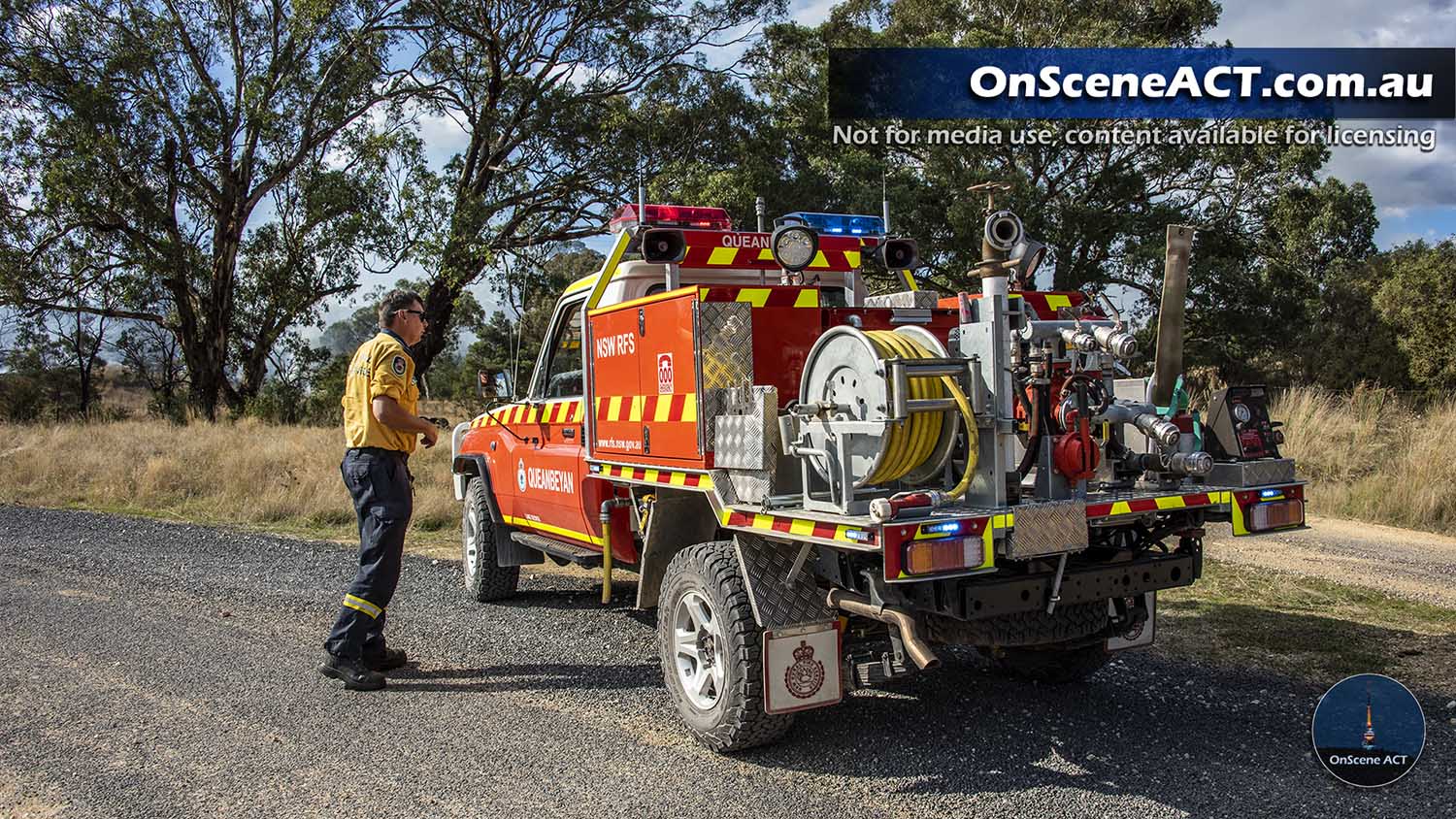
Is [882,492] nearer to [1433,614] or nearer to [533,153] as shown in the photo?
[1433,614]

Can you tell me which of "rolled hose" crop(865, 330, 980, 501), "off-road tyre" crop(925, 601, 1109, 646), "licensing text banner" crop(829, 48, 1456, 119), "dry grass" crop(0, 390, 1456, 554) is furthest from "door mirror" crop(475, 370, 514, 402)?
"licensing text banner" crop(829, 48, 1456, 119)

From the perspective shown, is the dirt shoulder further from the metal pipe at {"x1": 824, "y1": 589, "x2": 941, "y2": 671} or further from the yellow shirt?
the yellow shirt

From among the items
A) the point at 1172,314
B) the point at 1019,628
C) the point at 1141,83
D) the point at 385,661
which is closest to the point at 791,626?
the point at 1019,628

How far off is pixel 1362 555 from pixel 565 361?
21.3 feet

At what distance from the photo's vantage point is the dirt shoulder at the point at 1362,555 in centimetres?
725

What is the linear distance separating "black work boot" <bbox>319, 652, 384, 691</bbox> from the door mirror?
Answer: 6.97 feet

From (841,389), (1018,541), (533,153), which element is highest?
(533,153)

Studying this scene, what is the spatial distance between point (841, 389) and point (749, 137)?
1855cm

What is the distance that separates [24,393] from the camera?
2847 cm

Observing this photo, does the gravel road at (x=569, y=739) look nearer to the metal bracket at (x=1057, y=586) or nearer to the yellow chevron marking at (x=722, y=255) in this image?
the metal bracket at (x=1057, y=586)

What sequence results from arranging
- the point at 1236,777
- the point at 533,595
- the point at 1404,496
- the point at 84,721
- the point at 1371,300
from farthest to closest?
1. the point at 1371,300
2. the point at 1404,496
3. the point at 533,595
4. the point at 84,721
5. the point at 1236,777

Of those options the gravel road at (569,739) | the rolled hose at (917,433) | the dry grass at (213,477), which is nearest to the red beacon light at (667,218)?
the rolled hose at (917,433)

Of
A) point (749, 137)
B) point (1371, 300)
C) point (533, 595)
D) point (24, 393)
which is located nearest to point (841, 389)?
point (533, 595)

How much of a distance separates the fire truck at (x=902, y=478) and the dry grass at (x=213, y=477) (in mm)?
6482
